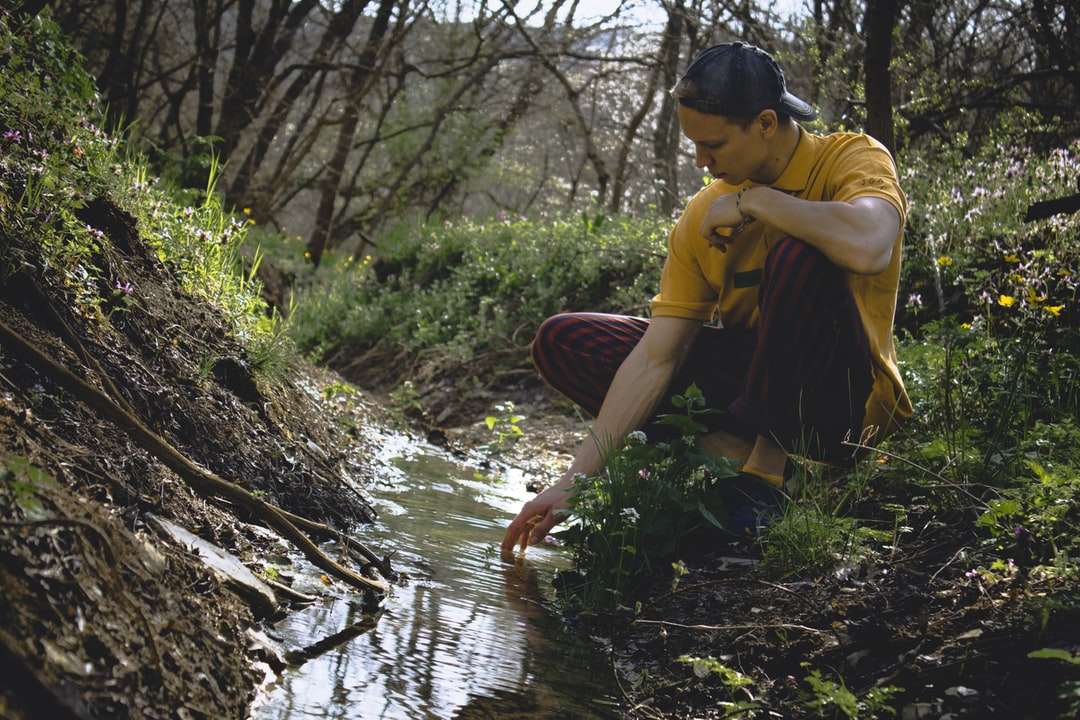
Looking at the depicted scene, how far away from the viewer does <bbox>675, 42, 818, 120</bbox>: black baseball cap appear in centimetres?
313

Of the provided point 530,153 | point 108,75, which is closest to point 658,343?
point 108,75

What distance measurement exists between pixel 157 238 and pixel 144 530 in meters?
2.47

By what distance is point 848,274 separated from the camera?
3.23m

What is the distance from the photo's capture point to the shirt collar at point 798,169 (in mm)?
3449

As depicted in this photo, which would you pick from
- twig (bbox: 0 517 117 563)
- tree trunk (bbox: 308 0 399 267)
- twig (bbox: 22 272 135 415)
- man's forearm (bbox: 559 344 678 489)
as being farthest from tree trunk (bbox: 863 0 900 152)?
tree trunk (bbox: 308 0 399 267)

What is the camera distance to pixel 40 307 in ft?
8.84

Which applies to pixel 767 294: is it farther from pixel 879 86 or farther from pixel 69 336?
pixel 879 86

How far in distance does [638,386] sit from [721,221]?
602 mm

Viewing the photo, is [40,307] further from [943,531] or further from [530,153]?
[530,153]

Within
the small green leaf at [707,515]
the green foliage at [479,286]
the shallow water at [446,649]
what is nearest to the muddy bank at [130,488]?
the shallow water at [446,649]

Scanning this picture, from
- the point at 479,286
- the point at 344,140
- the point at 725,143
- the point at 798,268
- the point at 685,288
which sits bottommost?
the point at 479,286

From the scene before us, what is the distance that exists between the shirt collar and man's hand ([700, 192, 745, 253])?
21cm

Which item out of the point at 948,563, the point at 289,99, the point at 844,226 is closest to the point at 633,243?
the point at 289,99

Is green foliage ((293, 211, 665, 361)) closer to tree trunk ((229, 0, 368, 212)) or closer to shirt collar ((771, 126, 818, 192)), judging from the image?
tree trunk ((229, 0, 368, 212))
